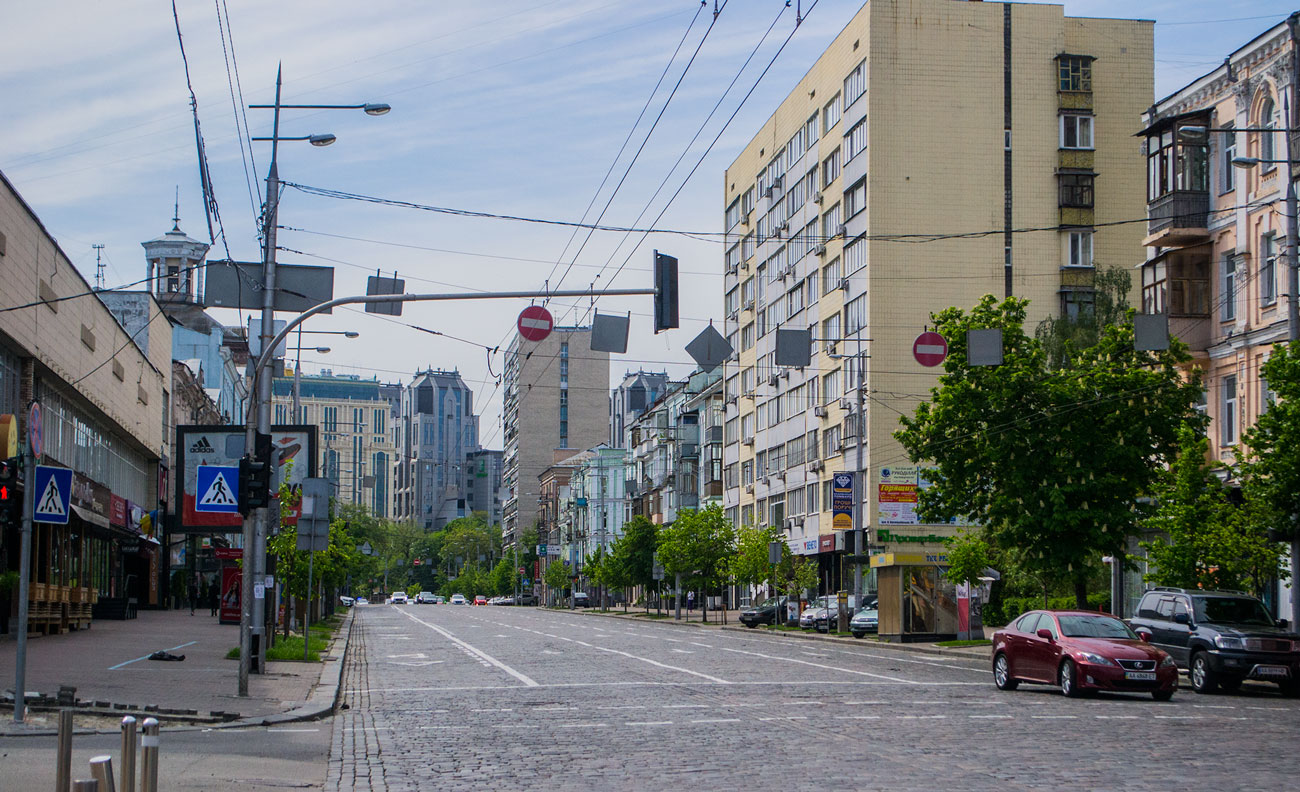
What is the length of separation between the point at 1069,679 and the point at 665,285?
28.1ft

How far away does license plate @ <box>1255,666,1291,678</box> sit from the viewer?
2383 cm

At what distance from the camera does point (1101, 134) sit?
6562cm

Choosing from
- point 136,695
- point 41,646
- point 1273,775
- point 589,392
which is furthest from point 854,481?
point 589,392

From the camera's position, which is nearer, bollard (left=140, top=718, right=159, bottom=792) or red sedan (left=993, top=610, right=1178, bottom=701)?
bollard (left=140, top=718, right=159, bottom=792)

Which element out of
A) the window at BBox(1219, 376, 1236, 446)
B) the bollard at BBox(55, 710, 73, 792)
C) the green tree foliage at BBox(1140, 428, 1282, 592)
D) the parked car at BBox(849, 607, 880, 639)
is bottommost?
the parked car at BBox(849, 607, 880, 639)

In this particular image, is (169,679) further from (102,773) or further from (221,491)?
(102,773)

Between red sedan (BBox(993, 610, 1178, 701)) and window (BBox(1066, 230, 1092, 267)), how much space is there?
4284 cm

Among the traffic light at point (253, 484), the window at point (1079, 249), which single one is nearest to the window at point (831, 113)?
the window at point (1079, 249)

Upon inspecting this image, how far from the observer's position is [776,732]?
54.4 ft

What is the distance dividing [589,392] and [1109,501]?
474ft

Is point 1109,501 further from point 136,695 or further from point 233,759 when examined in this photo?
point 233,759

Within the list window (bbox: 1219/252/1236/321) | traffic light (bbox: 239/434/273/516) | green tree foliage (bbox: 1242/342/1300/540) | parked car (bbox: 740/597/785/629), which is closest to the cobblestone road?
traffic light (bbox: 239/434/273/516)

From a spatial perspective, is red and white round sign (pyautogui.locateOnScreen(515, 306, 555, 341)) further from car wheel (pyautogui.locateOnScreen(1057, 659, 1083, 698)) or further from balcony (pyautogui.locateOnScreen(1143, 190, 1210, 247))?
balcony (pyautogui.locateOnScreen(1143, 190, 1210, 247))

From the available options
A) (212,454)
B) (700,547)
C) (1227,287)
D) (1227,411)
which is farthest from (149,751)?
(700,547)
